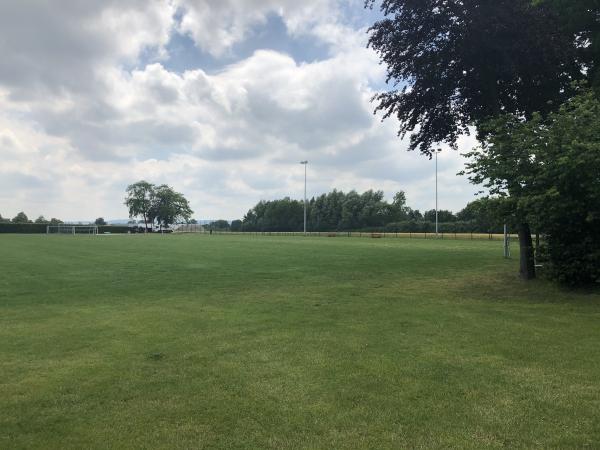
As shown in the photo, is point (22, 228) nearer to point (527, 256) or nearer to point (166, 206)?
point (166, 206)

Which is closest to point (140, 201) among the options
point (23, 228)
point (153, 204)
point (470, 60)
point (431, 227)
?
point (153, 204)

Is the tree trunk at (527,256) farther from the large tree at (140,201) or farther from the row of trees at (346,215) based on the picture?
the large tree at (140,201)

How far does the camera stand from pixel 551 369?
18.9 ft

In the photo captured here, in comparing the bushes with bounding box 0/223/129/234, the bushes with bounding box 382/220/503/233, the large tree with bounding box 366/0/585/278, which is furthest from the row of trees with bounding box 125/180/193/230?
the large tree with bounding box 366/0/585/278

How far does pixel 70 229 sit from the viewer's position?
101 meters

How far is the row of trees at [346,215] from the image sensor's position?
96.8 meters

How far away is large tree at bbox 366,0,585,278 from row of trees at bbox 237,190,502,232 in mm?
67432

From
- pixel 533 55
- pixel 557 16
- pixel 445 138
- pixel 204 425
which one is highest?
pixel 557 16

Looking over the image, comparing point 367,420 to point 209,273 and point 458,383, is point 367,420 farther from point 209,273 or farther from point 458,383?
point 209,273

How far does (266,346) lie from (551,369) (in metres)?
3.75

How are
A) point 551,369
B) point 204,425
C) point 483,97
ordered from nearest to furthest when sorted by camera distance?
point 204,425
point 551,369
point 483,97

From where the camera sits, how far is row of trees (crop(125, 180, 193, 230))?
440 feet

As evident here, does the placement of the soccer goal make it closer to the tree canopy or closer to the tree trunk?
the tree canopy

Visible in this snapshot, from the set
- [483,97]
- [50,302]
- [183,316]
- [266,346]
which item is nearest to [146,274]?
[50,302]
